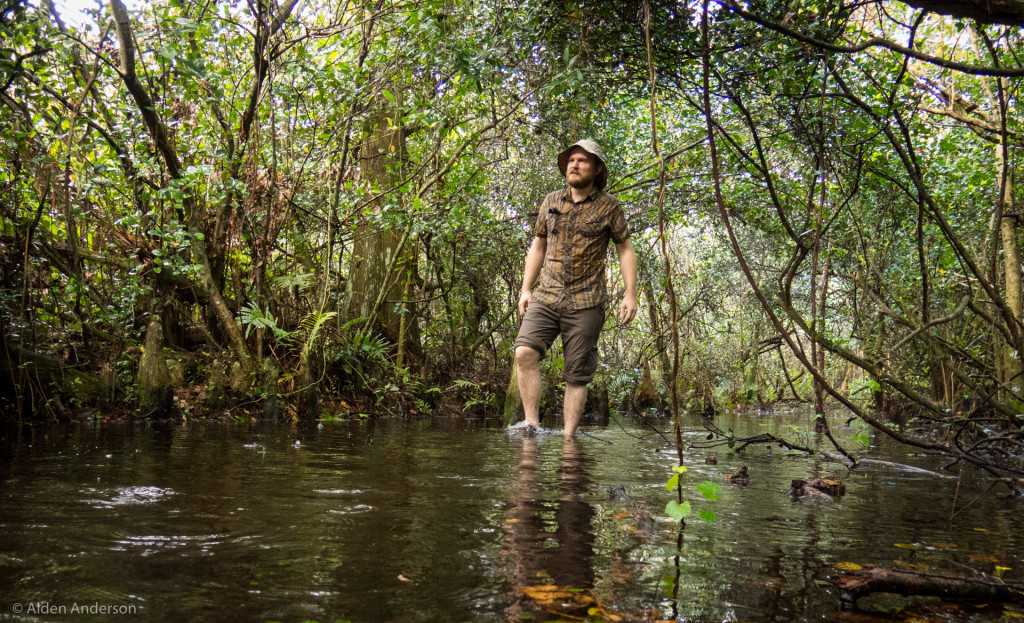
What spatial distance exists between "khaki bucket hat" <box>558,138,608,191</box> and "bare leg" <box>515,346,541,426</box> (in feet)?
4.75

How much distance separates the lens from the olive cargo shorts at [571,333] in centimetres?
525

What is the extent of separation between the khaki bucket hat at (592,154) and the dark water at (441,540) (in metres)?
2.50

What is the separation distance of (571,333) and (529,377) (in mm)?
504

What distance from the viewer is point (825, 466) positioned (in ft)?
13.5

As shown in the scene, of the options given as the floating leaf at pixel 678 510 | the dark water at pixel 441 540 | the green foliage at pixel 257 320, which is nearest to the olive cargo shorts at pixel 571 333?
the dark water at pixel 441 540

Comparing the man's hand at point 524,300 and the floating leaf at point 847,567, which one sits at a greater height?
the man's hand at point 524,300

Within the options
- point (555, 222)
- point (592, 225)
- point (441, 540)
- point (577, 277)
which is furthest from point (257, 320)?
point (441, 540)

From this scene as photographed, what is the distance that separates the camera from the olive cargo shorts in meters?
5.25

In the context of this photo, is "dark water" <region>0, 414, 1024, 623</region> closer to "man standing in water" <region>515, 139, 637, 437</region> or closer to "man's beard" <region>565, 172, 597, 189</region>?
"man standing in water" <region>515, 139, 637, 437</region>

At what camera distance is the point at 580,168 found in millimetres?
5172

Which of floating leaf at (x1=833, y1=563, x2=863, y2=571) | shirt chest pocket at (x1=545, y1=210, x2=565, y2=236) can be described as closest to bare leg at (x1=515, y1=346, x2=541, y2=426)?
shirt chest pocket at (x1=545, y1=210, x2=565, y2=236)

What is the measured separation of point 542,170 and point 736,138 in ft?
10.4

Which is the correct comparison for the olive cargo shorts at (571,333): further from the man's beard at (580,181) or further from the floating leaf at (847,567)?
the floating leaf at (847,567)

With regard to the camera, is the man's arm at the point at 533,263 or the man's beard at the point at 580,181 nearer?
the man's beard at the point at 580,181
